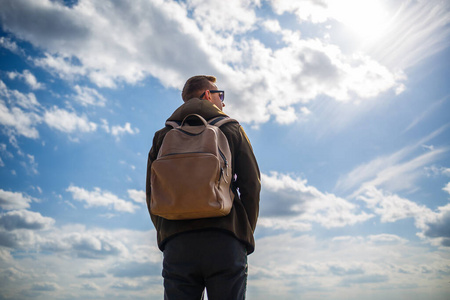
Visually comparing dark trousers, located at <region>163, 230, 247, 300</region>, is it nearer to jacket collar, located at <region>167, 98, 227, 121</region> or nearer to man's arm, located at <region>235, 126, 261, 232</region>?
man's arm, located at <region>235, 126, 261, 232</region>

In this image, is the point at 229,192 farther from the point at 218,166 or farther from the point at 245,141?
the point at 245,141

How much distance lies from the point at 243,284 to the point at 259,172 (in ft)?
3.84

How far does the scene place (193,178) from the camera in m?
3.25

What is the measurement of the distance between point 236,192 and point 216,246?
0.65m

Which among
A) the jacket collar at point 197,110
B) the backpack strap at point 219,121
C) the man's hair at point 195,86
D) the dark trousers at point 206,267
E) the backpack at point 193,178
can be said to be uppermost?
the man's hair at point 195,86

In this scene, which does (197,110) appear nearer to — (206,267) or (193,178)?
(193,178)

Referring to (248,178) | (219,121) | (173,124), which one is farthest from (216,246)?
(173,124)

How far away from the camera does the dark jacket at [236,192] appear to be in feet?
10.9

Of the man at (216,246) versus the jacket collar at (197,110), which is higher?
the jacket collar at (197,110)

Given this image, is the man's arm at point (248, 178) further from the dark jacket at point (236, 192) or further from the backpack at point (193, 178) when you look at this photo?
the backpack at point (193, 178)

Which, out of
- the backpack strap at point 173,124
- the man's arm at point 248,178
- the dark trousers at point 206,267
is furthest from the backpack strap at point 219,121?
the dark trousers at point 206,267

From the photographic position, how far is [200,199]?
318 cm

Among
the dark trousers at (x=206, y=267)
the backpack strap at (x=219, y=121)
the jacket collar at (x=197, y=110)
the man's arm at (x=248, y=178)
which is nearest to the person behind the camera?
the dark trousers at (x=206, y=267)

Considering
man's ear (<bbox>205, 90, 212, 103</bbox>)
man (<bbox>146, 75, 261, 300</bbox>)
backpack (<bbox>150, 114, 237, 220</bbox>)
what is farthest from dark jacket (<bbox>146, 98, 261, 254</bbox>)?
man's ear (<bbox>205, 90, 212, 103</bbox>)
